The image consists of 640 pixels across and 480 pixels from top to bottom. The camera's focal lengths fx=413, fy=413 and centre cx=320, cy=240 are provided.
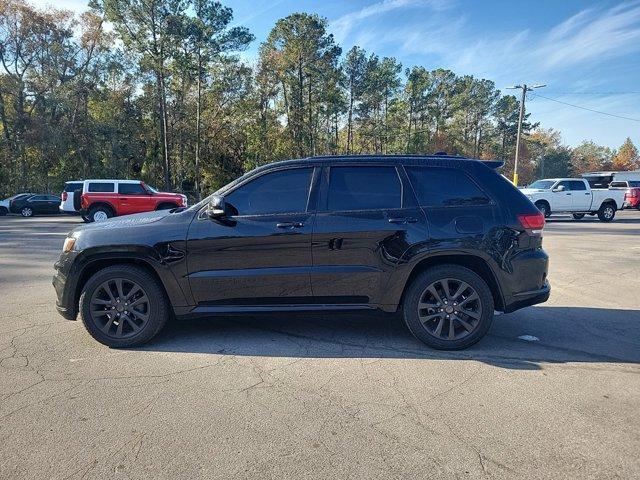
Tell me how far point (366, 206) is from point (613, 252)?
8877 mm

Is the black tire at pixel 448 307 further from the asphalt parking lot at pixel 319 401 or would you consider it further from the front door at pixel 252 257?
the front door at pixel 252 257

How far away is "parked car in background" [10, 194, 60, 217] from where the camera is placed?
24.6m

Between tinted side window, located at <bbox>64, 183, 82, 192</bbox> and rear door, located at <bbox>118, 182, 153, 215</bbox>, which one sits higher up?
tinted side window, located at <bbox>64, 183, 82, 192</bbox>

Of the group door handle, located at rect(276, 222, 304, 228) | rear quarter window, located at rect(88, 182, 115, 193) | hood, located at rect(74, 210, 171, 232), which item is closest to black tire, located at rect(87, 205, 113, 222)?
rear quarter window, located at rect(88, 182, 115, 193)

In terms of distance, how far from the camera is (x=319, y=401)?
123 inches

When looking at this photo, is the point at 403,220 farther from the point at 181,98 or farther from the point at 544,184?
the point at 181,98

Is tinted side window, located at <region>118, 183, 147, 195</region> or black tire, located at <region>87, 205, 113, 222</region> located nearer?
black tire, located at <region>87, 205, 113, 222</region>

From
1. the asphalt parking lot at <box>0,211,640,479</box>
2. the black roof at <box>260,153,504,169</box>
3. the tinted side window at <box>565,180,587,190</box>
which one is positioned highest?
the tinted side window at <box>565,180,587,190</box>

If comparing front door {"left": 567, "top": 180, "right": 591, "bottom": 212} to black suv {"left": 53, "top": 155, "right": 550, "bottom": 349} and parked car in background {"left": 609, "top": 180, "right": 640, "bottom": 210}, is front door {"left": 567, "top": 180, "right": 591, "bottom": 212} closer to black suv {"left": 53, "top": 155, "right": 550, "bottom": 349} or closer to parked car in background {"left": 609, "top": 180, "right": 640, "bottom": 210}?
parked car in background {"left": 609, "top": 180, "right": 640, "bottom": 210}

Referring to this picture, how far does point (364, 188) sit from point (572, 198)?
19.0 m

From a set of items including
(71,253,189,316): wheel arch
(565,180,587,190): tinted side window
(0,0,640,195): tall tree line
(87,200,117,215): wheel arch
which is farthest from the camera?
(0,0,640,195): tall tree line

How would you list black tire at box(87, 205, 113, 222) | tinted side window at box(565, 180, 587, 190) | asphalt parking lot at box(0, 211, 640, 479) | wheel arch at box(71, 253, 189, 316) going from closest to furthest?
asphalt parking lot at box(0, 211, 640, 479) → wheel arch at box(71, 253, 189, 316) → black tire at box(87, 205, 113, 222) → tinted side window at box(565, 180, 587, 190)

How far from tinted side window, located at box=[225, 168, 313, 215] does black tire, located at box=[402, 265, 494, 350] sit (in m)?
1.39

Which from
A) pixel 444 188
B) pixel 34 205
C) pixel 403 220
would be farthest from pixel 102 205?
pixel 444 188
